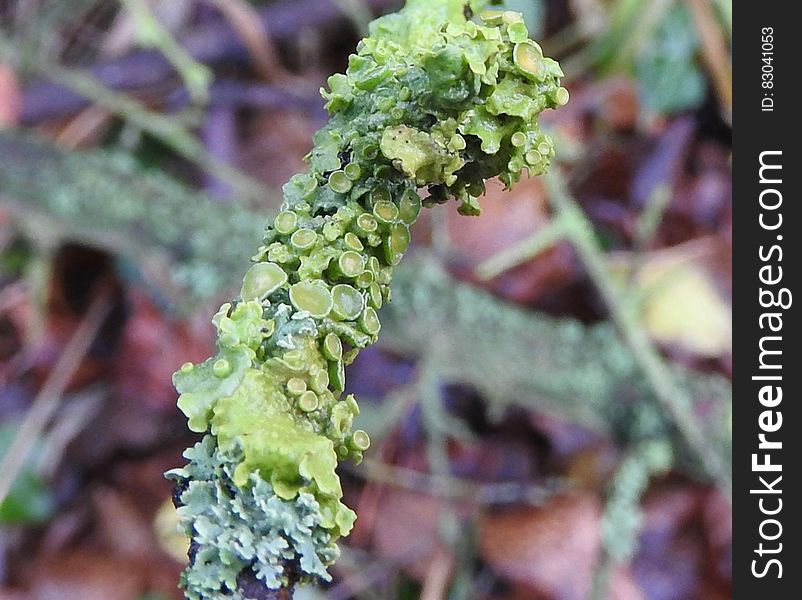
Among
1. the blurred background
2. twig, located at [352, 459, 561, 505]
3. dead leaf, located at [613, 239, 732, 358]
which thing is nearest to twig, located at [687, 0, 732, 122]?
the blurred background

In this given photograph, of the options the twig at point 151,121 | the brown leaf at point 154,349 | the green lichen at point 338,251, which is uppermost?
the twig at point 151,121

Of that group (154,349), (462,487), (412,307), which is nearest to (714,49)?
(412,307)

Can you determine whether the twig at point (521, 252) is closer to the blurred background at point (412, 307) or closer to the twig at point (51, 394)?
the blurred background at point (412, 307)

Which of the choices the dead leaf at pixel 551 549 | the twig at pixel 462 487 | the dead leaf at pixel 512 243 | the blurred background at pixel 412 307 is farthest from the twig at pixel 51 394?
the dead leaf at pixel 551 549

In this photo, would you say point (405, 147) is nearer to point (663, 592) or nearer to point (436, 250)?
point (436, 250)

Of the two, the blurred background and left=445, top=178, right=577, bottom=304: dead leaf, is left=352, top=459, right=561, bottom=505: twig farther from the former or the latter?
left=445, top=178, right=577, bottom=304: dead leaf

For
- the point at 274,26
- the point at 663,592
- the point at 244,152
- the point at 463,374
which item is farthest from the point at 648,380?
the point at 274,26

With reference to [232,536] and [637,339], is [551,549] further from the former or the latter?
[232,536]
